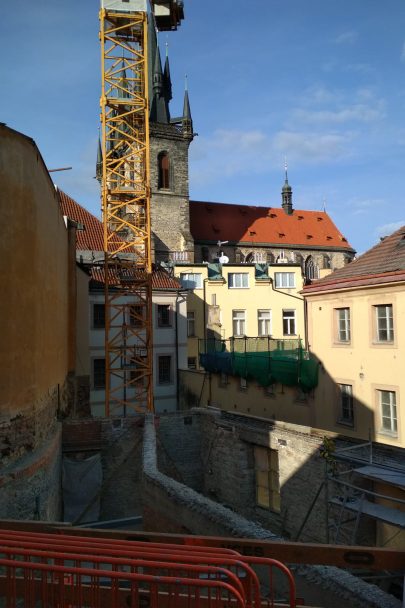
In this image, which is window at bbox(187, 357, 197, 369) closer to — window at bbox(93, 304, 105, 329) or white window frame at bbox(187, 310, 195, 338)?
white window frame at bbox(187, 310, 195, 338)

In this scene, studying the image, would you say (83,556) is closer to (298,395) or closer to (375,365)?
(375,365)

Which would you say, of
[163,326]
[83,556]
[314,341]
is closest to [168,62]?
[163,326]

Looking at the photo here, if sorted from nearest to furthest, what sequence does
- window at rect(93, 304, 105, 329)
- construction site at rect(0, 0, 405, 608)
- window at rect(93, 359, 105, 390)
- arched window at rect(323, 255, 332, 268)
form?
1. construction site at rect(0, 0, 405, 608)
2. window at rect(93, 359, 105, 390)
3. window at rect(93, 304, 105, 329)
4. arched window at rect(323, 255, 332, 268)

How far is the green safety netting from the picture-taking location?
18938 millimetres

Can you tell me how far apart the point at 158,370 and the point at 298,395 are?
39.6ft

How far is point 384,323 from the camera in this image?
A: 1614cm

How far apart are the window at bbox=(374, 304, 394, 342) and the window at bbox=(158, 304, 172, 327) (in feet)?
51.6

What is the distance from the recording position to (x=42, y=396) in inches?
477

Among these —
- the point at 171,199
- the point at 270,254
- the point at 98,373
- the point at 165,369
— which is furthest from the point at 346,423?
the point at 270,254

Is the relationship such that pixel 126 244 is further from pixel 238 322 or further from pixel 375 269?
pixel 375 269

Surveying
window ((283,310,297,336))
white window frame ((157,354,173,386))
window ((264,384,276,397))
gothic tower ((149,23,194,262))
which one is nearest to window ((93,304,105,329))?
white window frame ((157,354,173,386))

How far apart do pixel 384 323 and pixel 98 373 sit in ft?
56.5

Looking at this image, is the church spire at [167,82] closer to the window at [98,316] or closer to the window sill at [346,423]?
the window at [98,316]

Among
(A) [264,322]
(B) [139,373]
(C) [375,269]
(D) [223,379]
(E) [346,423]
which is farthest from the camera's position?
(A) [264,322]
